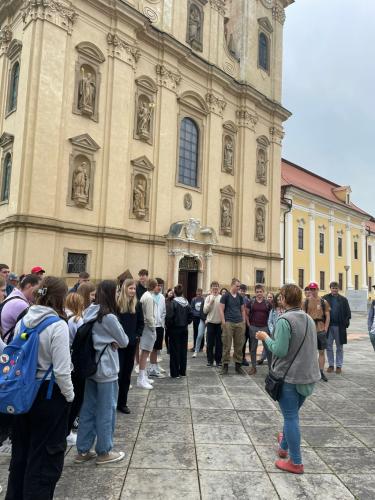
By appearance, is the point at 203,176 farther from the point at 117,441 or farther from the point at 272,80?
the point at 117,441

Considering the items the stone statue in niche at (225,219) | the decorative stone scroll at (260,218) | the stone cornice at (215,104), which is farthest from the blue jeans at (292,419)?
the decorative stone scroll at (260,218)

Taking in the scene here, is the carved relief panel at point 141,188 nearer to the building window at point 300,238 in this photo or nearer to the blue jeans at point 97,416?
the blue jeans at point 97,416

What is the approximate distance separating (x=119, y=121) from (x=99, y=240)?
5866 mm

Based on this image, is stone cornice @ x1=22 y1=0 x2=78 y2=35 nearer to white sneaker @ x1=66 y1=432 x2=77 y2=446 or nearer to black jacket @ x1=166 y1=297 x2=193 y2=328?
black jacket @ x1=166 y1=297 x2=193 y2=328

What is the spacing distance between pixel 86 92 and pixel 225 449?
17.4m

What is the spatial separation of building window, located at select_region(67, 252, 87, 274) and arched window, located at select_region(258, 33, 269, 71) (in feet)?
Answer: 64.9

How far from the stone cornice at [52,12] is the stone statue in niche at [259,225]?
51.4 feet

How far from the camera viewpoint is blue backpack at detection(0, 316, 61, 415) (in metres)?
2.85

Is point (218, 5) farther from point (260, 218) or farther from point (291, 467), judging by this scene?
point (291, 467)

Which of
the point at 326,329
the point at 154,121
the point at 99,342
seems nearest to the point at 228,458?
the point at 99,342

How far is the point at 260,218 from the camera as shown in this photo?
27.6 meters

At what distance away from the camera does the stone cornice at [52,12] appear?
16.8m

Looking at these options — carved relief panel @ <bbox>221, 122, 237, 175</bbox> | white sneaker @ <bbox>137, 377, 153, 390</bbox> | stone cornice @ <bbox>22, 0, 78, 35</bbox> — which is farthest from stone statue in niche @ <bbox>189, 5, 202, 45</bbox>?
white sneaker @ <bbox>137, 377, 153, 390</bbox>

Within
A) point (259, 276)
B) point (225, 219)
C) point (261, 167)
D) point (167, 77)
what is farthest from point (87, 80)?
point (259, 276)
